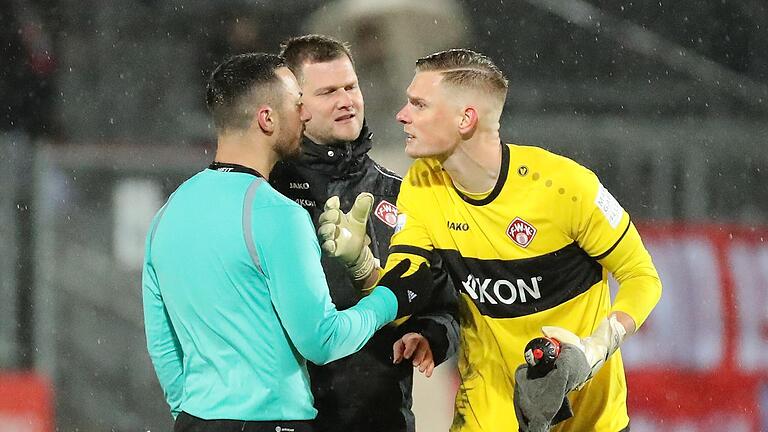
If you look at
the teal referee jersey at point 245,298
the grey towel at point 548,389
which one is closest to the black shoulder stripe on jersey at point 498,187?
the grey towel at point 548,389

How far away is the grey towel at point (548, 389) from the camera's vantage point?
2516 mm

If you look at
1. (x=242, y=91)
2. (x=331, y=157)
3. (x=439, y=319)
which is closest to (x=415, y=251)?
(x=439, y=319)

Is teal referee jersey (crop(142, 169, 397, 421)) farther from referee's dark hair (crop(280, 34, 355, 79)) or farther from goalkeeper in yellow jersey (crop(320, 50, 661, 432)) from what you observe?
referee's dark hair (crop(280, 34, 355, 79))

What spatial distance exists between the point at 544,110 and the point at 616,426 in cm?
425

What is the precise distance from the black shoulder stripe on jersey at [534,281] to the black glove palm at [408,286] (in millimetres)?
175

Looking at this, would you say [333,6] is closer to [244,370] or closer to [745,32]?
[745,32]

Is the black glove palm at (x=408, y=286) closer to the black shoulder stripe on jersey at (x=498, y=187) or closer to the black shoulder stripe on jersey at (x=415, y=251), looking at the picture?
the black shoulder stripe on jersey at (x=415, y=251)

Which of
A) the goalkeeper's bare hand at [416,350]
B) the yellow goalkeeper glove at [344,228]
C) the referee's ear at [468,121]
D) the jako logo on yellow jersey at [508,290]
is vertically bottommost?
the goalkeeper's bare hand at [416,350]

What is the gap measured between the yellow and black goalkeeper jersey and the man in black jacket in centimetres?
10

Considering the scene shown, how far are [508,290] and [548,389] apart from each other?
38 cm

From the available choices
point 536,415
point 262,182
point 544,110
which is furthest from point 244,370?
point 544,110

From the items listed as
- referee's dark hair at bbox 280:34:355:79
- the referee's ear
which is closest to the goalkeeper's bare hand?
the referee's ear

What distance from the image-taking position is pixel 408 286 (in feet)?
8.93

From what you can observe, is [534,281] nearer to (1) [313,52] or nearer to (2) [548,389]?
(2) [548,389]
